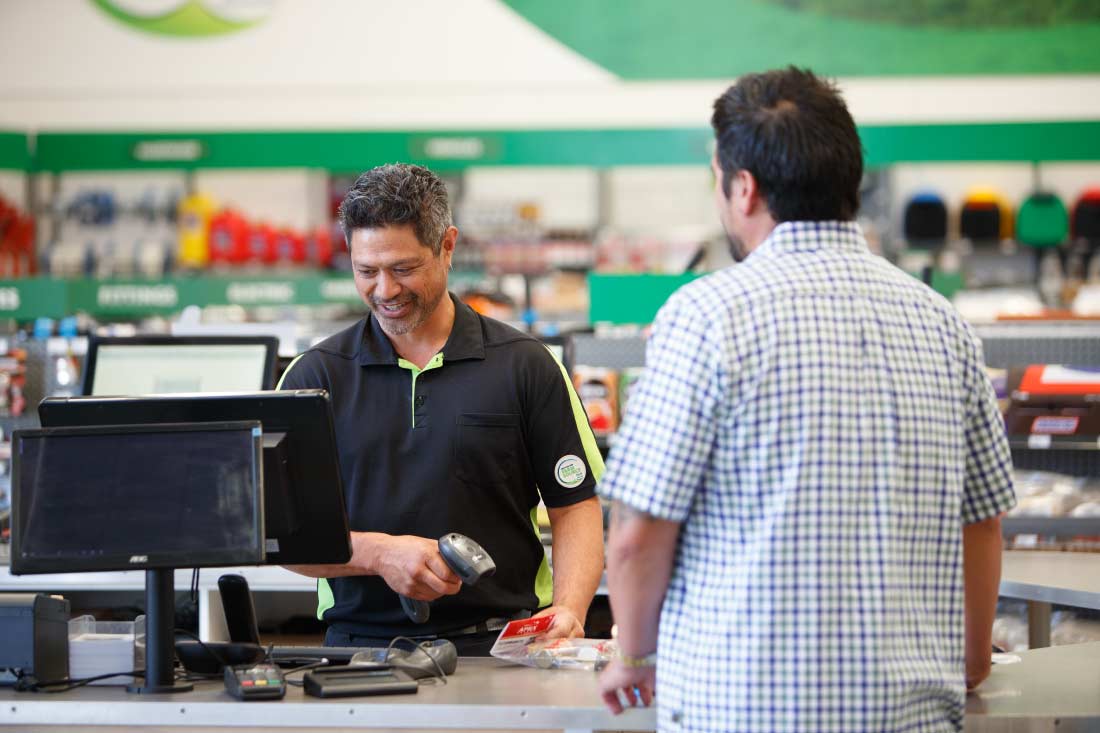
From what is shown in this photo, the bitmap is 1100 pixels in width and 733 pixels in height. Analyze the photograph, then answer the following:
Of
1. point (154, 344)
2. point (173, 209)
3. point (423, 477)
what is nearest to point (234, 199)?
point (173, 209)

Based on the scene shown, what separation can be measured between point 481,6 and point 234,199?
2.46 meters

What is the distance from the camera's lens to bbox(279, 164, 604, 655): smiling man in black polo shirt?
2518 millimetres

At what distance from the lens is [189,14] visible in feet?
32.3

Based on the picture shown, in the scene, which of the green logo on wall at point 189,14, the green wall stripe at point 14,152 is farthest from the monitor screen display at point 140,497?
the green logo on wall at point 189,14

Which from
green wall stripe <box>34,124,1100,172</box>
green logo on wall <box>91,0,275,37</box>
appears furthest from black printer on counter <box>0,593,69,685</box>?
green logo on wall <box>91,0,275,37</box>

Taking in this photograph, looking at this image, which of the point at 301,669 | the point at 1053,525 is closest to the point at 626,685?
the point at 301,669

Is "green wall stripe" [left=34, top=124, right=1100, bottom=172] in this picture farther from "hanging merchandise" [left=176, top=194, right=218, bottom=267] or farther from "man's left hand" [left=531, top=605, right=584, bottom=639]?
"man's left hand" [left=531, top=605, right=584, bottom=639]

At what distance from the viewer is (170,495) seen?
2047 millimetres

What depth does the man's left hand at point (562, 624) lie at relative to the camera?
7.89ft

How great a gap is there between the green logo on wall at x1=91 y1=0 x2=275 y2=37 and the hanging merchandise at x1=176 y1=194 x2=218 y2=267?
51.0 inches

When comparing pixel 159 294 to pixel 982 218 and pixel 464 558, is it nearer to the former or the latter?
pixel 464 558

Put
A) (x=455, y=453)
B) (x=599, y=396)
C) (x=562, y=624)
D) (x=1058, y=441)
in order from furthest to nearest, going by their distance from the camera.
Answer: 1. (x=599, y=396)
2. (x=1058, y=441)
3. (x=455, y=453)
4. (x=562, y=624)

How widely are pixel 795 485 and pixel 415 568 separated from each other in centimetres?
85

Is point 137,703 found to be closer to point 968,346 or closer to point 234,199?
point 968,346
